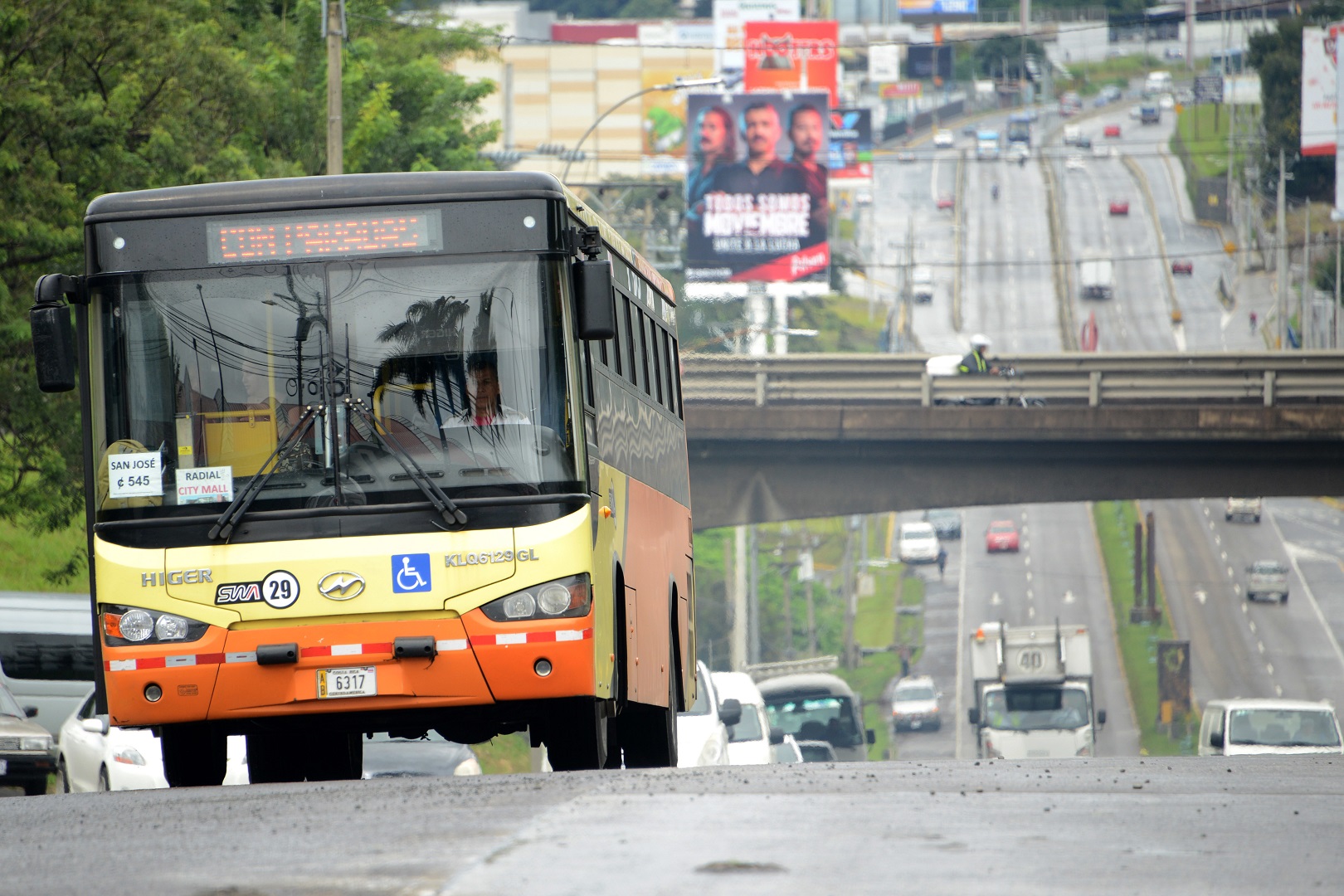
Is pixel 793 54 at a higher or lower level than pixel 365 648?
higher

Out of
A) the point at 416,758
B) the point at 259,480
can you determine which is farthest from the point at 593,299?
the point at 416,758

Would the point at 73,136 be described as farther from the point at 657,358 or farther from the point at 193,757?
the point at 193,757

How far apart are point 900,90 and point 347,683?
506 feet

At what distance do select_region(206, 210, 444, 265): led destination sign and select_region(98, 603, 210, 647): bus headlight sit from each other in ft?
5.67

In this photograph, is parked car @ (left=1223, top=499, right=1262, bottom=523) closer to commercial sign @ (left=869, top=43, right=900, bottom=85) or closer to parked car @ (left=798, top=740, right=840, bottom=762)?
parked car @ (left=798, top=740, right=840, bottom=762)

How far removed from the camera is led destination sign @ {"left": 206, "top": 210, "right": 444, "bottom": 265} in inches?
401

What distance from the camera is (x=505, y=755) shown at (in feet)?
120

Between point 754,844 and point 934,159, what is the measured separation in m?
134

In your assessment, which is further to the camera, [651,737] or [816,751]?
[816,751]

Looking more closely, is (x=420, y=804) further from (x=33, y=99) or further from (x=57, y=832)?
(x=33, y=99)

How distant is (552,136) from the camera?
141m

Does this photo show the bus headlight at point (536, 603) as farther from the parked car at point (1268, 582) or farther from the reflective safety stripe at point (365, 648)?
the parked car at point (1268, 582)

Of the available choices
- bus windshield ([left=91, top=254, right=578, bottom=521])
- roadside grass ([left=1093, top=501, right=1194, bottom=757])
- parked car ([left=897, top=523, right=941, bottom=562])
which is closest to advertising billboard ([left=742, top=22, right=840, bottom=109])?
parked car ([left=897, top=523, right=941, bottom=562])

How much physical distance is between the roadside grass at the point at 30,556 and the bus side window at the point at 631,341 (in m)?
23.0
